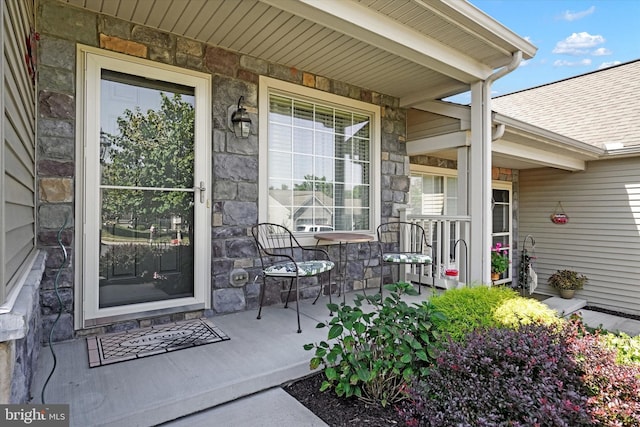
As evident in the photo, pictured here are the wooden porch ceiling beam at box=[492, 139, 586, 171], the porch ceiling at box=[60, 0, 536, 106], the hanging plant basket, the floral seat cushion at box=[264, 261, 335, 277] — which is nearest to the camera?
the porch ceiling at box=[60, 0, 536, 106]

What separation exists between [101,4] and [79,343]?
241 centimetres

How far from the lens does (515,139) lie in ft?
16.1

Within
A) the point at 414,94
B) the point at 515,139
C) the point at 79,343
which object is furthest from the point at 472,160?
the point at 79,343

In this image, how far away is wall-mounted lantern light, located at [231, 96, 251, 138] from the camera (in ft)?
10.2

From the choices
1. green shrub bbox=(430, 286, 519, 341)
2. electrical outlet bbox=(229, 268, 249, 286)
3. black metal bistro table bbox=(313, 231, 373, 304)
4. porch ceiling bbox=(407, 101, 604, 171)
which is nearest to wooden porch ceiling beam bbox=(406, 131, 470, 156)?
porch ceiling bbox=(407, 101, 604, 171)

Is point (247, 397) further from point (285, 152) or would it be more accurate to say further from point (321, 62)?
point (321, 62)

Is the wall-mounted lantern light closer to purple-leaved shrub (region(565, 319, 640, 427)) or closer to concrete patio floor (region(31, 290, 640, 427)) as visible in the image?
concrete patio floor (region(31, 290, 640, 427))

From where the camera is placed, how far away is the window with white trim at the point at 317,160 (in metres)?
Result: 3.52

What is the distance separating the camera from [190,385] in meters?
1.85

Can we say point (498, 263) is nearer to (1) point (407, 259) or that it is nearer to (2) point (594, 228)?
(2) point (594, 228)

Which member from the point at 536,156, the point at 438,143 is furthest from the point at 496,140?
the point at 536,156

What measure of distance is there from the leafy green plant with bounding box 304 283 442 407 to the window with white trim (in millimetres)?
1712

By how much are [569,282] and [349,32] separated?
642 cm

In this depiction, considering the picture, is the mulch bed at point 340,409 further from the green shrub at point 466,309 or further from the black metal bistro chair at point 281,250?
the black metal bistro chair at point 281,250
